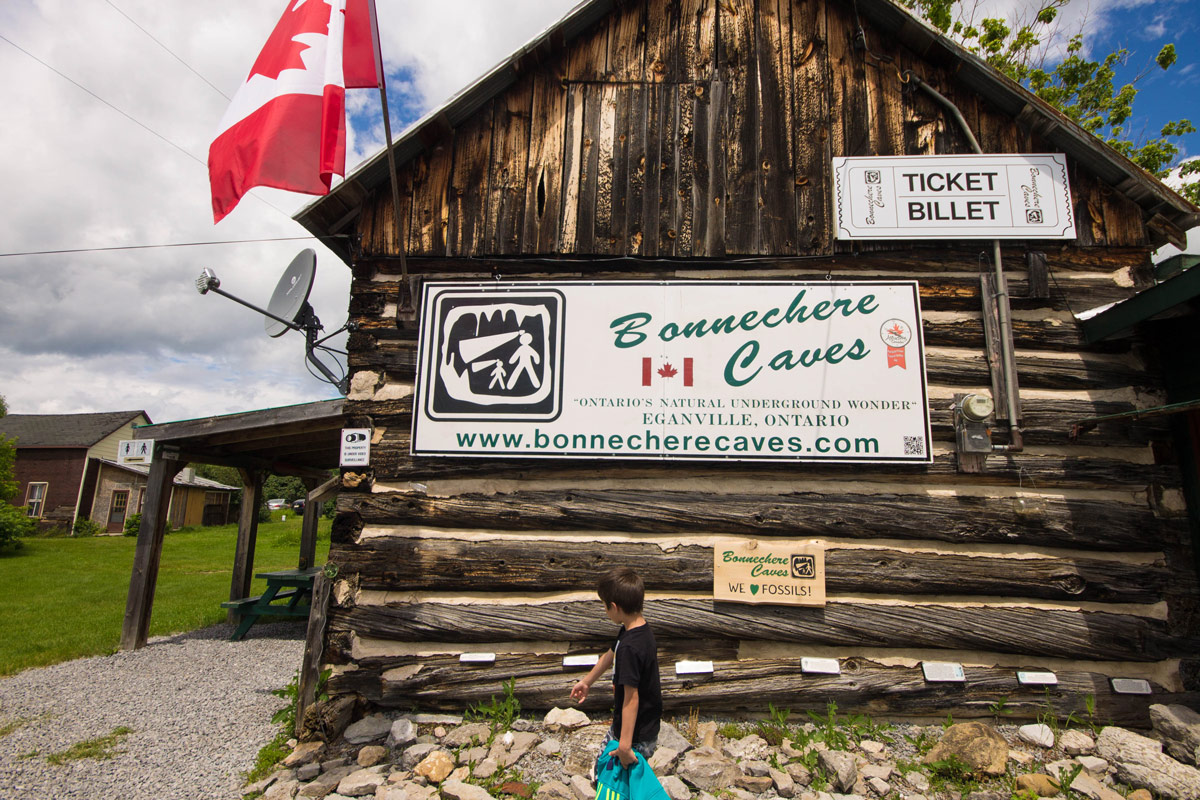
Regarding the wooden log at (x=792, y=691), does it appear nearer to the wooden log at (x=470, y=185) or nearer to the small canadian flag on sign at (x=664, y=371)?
the small canadian flag on sign at (x=664, y=371)

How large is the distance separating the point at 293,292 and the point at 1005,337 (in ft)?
24.2

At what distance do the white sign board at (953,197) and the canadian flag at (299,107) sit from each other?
4.03 meters

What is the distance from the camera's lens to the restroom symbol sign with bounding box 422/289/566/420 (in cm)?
489

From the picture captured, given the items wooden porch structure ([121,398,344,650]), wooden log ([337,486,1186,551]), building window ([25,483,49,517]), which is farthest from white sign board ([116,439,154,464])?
building window ([25,483,49,517])

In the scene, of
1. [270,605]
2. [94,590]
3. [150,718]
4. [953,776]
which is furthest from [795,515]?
[94,590]

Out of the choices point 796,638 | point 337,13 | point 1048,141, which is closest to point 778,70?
point 1048,141

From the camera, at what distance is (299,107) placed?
4277 mm

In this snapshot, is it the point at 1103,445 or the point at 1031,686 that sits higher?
the point at 1103,445

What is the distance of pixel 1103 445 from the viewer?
15.5 ft

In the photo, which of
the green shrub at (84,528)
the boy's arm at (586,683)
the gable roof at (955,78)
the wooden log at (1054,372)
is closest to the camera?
the boy's arm at (586,683)

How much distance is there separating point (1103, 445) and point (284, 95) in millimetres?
6828

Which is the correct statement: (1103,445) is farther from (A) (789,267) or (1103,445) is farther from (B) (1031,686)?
(A) (789,267)

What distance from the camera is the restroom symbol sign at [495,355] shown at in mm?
4895

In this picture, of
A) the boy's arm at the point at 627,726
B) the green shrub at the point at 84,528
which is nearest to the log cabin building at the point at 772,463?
the boy's arm at the point at 627,726
